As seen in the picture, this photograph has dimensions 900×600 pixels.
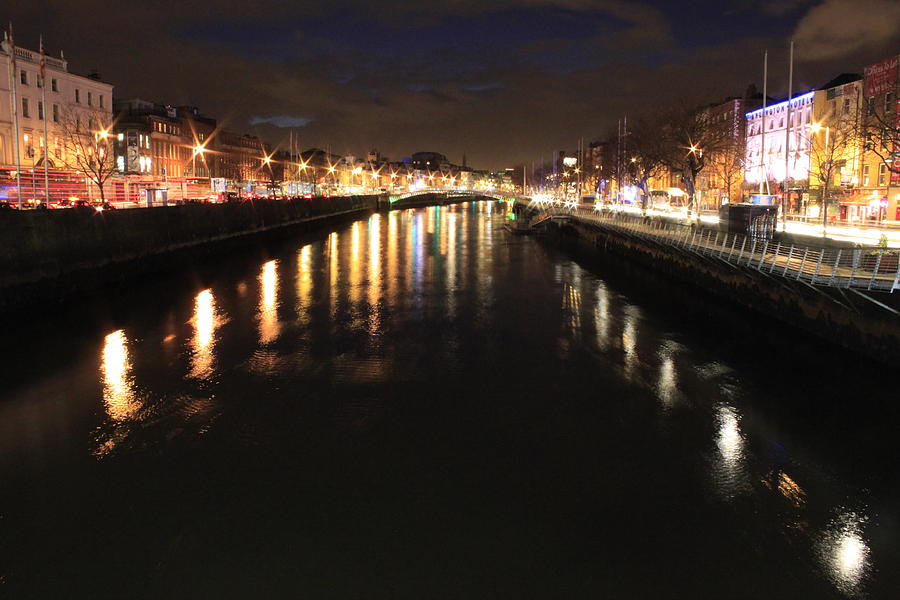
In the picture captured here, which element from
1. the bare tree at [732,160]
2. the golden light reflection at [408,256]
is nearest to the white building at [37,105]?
the golden light reflection at [408,256]

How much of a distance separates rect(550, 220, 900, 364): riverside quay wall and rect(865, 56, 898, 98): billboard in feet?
52.7

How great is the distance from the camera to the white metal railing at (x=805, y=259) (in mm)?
15898

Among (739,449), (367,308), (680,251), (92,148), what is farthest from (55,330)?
(92,148)

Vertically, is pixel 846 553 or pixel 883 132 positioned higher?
pixel 883 132

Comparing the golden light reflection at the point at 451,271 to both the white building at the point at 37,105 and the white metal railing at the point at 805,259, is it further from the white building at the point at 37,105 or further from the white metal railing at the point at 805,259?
the white building at the point at 37,105

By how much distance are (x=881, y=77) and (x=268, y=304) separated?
116 ft

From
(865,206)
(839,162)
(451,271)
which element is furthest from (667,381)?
(865,206)

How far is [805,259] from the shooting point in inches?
740

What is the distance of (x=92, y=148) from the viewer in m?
45.6

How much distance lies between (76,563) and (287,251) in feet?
123

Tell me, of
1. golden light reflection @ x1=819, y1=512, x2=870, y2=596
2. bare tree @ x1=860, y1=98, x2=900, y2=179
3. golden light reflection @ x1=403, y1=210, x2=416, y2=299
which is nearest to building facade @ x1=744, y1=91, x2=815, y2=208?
bare tree @ x1=860, y1=98, x2=900, y2=179

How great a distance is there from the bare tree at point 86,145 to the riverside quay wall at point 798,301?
31.9 m

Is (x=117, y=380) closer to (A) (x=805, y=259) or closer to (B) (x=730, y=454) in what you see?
(B) (x=730, y=454)

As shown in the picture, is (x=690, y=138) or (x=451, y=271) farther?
(x=690, y=138)
